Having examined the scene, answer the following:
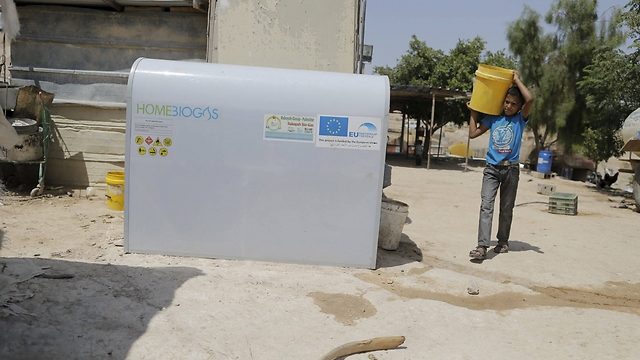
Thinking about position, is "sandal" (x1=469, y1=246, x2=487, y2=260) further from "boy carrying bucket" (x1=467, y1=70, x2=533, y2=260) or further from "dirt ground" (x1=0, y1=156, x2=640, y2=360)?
"dirt ground" (x1=0, y1=156, x2=640, y2=360)

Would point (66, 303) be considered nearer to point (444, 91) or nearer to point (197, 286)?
point (197, 286)

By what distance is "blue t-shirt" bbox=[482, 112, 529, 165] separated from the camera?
19.7ft

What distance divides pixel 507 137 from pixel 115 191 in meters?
5.57

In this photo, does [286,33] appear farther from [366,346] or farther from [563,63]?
[563,63]

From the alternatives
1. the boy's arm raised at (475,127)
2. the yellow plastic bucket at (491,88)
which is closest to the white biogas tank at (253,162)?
the yellow plastic bucket at (491,88)

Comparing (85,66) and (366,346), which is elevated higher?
(85,66)

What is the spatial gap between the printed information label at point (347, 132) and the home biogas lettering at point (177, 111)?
1067 millimetres

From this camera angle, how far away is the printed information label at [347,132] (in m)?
5.31

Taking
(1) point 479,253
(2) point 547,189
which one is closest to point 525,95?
(1) point 479,253

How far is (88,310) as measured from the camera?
3.93m

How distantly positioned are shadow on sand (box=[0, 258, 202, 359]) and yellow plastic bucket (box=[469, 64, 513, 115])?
3543mm

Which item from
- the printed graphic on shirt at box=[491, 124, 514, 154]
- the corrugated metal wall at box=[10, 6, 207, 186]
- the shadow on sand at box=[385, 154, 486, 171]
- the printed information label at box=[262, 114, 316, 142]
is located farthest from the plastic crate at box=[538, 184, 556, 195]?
the printed information label at box=[262, 114, 316, 142]

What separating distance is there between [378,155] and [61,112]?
22.9 feet

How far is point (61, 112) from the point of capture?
32.2ft
